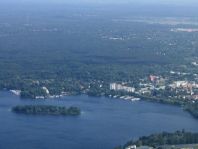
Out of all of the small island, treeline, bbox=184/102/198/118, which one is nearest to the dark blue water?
treeline, bbox=184/102/198/118

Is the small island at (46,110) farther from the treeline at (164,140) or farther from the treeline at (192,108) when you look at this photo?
the treeline at (164,140)

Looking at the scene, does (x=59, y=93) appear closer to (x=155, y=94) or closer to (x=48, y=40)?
(x=155, y=94)

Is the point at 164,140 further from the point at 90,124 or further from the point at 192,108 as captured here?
the point at 192,108

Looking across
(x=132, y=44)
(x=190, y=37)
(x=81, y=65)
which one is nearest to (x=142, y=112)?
(x=81, y=65)

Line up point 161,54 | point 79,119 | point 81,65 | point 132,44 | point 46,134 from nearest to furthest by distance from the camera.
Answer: point 46,134 < point 79,119 < point 81,65 < point 161,54 < point 132,44

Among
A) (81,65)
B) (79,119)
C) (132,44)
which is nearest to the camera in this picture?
(79,119)

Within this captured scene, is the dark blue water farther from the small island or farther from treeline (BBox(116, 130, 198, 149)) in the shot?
treeline (BBox(116, 130, 198, 149))

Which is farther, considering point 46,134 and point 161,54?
point 161,54

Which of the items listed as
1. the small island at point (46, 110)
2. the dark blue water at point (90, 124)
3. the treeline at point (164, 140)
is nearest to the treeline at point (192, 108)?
the dark blue water at point (90, 124)
